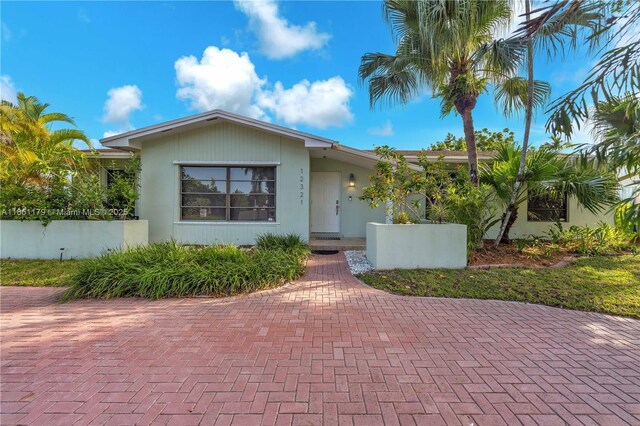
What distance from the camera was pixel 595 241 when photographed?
26.8 feet

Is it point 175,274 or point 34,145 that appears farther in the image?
point 34,145

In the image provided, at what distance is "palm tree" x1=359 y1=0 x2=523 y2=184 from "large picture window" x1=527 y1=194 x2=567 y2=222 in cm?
426

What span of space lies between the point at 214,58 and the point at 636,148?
472 inches

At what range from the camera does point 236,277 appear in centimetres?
506

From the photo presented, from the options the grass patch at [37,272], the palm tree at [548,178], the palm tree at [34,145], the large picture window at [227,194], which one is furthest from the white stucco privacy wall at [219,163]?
the palm tree at [548,178]

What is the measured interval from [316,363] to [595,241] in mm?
9403

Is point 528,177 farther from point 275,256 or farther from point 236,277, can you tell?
point 236,277

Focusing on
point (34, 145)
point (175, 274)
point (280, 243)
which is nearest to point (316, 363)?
point (175, 274)

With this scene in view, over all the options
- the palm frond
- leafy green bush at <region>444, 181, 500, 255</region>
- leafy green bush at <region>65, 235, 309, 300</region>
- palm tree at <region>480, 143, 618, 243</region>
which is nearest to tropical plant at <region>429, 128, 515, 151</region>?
the palm frond

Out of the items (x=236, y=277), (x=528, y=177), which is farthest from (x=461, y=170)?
(x=236, y=277)

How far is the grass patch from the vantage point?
5.61 metres

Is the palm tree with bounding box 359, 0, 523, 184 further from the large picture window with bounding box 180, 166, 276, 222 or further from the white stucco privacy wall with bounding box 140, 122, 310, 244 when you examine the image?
the large picture window with bounding box 180, 166, 276, 222

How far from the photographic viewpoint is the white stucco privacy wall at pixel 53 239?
7.60m

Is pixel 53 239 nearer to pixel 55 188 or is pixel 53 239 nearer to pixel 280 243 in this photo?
pixel 55 188
